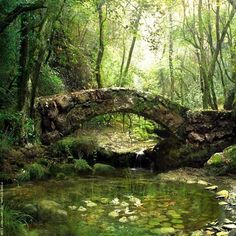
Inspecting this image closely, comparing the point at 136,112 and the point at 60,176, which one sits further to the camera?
the point at 136,112

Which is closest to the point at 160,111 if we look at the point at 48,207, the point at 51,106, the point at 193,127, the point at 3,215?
the point at 193,127

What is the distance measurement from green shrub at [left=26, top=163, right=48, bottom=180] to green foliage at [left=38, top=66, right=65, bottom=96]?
4.47 meters

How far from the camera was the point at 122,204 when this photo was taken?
9133 mm

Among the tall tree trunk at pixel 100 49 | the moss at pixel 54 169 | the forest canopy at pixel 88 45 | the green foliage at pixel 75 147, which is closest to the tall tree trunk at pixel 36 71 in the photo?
the forest canopy at pixel 88 45

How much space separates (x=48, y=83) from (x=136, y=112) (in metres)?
3.81

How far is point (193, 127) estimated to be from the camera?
1459 centimetres

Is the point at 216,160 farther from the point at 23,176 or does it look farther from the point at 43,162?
the point at 23,176

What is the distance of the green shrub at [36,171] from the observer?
11.3m

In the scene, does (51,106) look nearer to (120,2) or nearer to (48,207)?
(120,2)

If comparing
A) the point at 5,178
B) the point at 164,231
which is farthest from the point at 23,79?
the point at 164,231

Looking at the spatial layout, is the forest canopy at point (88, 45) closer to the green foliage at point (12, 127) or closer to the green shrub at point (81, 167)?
the green foliage at point (12, 127)

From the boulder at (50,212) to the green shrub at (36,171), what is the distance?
3.54 m

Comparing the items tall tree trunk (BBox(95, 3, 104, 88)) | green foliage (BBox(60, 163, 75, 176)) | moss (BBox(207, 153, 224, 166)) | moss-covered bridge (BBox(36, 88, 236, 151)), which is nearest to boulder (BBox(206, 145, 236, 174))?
moss (BBox(207, 153, 224, 166))

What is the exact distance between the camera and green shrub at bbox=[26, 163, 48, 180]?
11.3 meters
